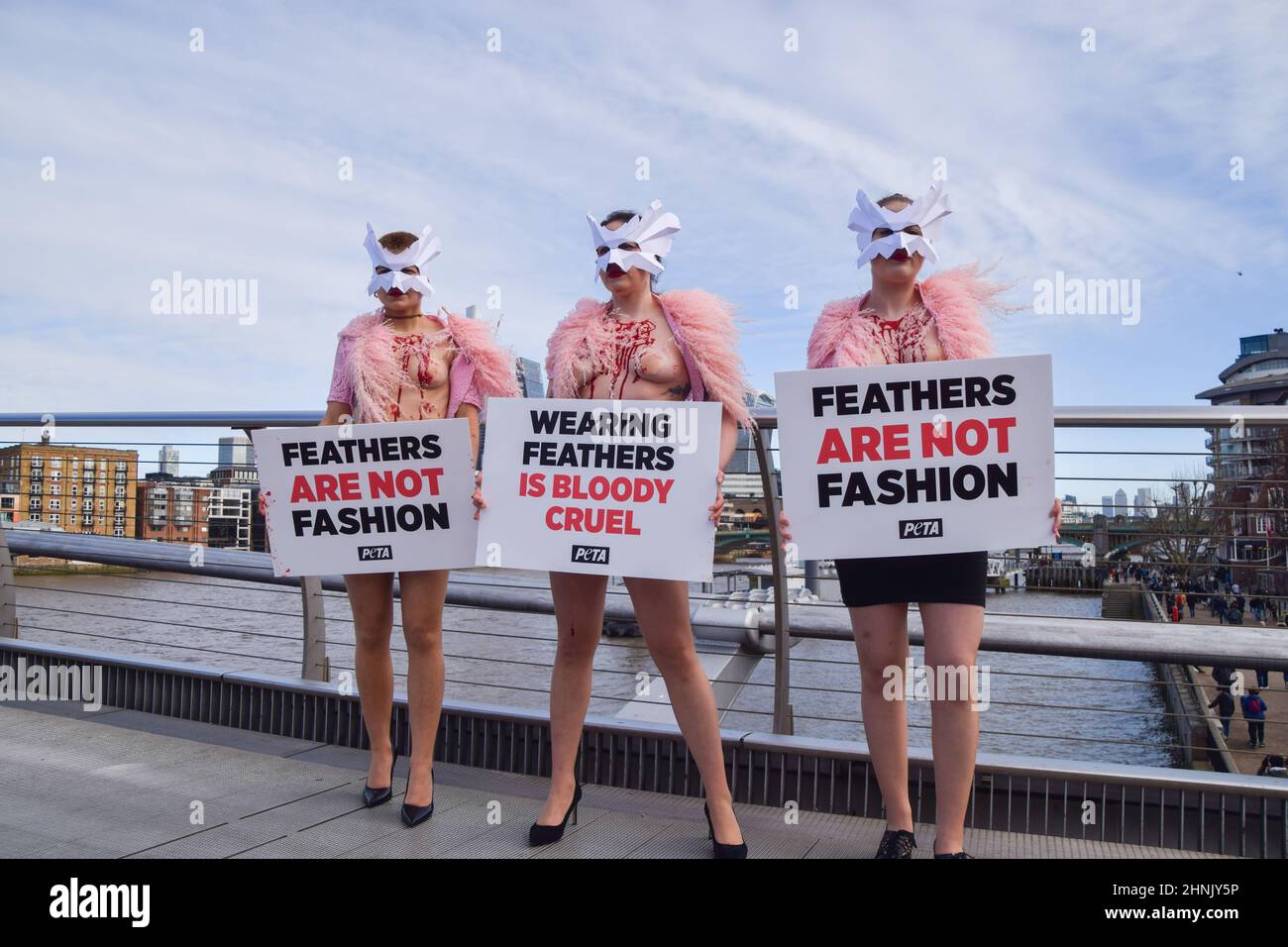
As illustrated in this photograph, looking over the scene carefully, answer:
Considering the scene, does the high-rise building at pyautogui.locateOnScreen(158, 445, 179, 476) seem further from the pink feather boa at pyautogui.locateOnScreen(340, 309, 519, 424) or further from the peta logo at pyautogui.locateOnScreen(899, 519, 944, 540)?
the peta logo at pyautogui.locateOnScreen(899, 519, 944, 540)

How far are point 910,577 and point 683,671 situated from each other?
712 mm

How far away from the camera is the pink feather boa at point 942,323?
2.83 metres

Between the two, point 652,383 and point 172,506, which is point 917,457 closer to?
point 652,383

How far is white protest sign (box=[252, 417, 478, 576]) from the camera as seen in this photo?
3270 millimetres

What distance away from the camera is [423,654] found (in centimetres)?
335

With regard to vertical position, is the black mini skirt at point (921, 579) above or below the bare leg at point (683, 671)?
above

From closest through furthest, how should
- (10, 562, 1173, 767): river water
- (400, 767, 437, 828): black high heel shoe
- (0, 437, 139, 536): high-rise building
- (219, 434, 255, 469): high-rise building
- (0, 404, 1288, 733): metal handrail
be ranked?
(0, 404, 1288, 733): metal handrail → (400, 767, 437, 828): black high heel shoe → (219, 434, 255, 469): high-rise building → (0, 437, 139, 536): high-rise building → (10, 562, 1173, 767): river water

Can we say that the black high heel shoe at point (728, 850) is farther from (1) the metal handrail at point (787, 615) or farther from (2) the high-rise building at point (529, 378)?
(2) the high-rise building at point (529, 378)
